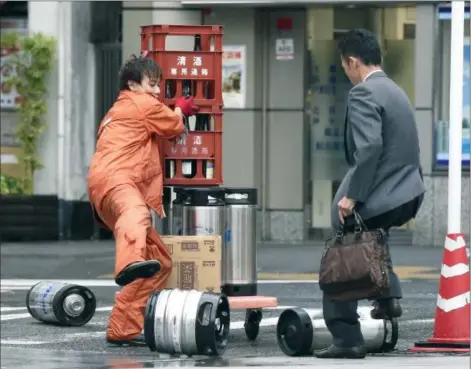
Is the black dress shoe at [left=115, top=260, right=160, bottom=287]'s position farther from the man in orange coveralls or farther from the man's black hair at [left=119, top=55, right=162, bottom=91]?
the man's black hair at [left=119, top=55, right=162, bottom=91]

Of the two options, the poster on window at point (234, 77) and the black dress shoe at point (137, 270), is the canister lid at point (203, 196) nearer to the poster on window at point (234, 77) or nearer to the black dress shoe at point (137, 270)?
the black dress shoe at point (137, 270)

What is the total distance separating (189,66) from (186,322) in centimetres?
229

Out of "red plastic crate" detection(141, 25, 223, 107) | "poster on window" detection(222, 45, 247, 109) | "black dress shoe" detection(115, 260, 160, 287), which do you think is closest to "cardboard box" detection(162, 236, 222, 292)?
"black dress shoe" detection(115, 260, 160, 287)

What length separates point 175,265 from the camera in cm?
1062

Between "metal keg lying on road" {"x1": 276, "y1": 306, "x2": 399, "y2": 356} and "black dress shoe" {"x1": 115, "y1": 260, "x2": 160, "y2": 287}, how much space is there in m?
0.89

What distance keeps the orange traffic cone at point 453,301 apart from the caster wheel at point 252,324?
1.22 m

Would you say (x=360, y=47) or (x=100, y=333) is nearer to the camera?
(x=360, y=47)

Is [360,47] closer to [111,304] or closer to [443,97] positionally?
[111,304]

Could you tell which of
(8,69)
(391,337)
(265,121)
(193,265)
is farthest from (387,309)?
(8,69)

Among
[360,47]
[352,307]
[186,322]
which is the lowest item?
[186,322]

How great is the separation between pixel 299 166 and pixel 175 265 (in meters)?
9.87

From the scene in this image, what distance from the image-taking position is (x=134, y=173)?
10.4 meters

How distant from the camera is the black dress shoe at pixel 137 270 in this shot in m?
9.87

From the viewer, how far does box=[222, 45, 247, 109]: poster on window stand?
2023 centimetres
